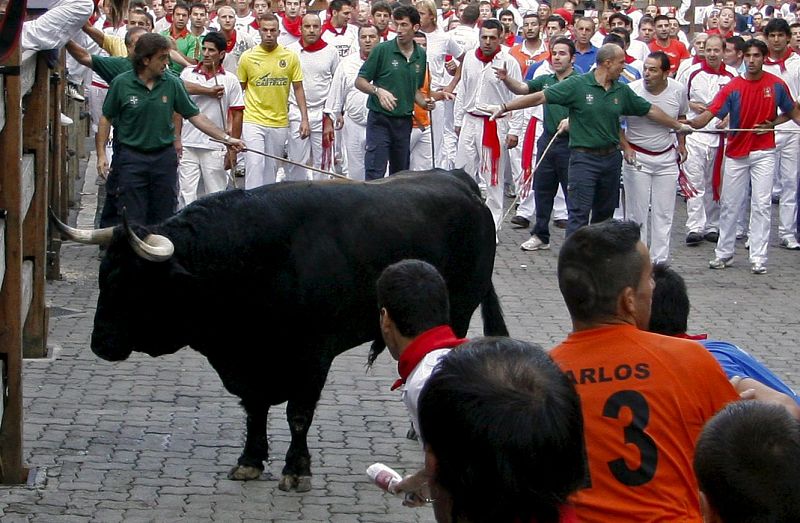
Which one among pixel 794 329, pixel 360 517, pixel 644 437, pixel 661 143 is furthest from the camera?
pixel 661 143

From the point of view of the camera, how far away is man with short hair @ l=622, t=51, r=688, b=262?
13797 mm

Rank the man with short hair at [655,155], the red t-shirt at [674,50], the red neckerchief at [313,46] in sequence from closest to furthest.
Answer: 1. the man with short hair at [655,155]
2. the red neckerchief at [313,46]
3. the red t-shirt at [674,50]

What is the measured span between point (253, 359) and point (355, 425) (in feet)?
4.46

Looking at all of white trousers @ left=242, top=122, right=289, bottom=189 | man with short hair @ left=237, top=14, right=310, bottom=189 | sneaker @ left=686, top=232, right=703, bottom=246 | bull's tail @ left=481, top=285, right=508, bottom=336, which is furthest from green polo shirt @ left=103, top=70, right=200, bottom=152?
sneaker @ left=686, top=232, right=703, bottom=246

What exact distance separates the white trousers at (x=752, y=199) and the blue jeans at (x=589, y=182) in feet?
4.93

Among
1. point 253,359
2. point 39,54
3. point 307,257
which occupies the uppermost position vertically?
point 39,54

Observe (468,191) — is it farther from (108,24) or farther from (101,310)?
(108,24)

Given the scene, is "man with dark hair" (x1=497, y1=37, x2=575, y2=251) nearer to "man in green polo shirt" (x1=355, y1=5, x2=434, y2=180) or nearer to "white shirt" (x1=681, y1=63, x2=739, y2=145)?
"man in green polo shirt" (x1=355, y1=5, x2=434, y2=180)

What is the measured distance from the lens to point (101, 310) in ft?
22.4

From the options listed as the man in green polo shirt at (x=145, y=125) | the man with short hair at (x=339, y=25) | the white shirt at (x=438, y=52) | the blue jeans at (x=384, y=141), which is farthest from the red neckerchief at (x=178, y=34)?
the man in green polo shirt at (x=145, y=125)

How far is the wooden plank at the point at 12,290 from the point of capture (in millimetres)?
6641

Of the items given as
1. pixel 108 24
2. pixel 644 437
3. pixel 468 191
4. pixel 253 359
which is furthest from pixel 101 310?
pixel 108 24

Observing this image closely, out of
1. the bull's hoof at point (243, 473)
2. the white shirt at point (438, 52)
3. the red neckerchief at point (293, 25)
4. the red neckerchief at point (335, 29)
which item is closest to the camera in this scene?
the bull's hoof at point (243, 473)

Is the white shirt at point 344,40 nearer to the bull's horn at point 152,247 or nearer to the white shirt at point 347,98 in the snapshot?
the white shirt at point 347,98
